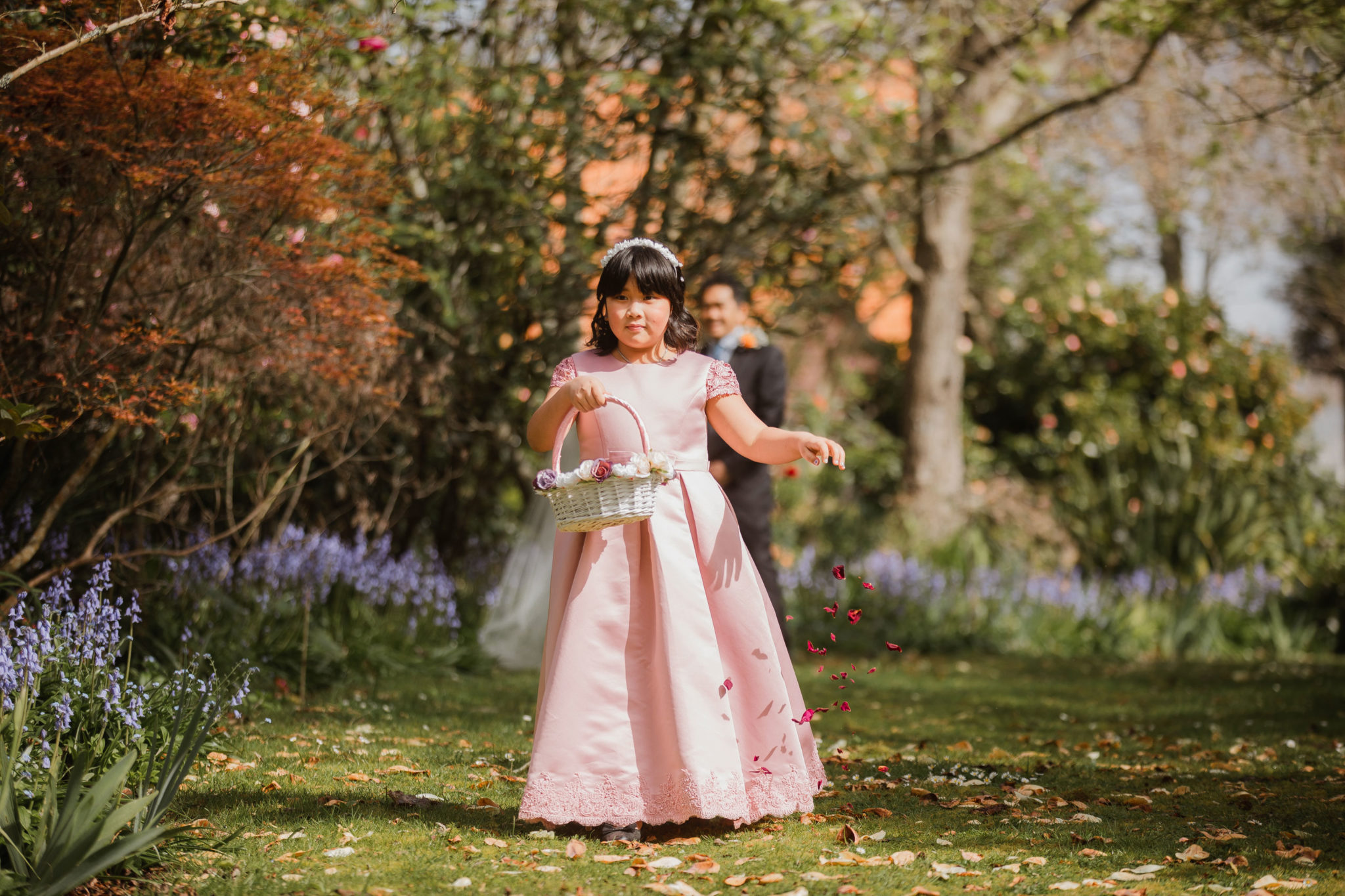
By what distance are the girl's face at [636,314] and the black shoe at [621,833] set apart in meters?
1.36

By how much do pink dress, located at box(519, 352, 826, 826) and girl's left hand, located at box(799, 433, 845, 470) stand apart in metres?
0.32

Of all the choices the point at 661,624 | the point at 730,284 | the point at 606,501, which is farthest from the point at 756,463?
the point at 606,501

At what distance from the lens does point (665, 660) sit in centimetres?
338

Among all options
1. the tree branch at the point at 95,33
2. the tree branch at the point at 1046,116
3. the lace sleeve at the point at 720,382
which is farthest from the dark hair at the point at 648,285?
the tree branch at the point at 1046,116

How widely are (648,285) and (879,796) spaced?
1.86 m

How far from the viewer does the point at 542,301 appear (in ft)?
22.9

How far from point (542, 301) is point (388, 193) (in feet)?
6.07

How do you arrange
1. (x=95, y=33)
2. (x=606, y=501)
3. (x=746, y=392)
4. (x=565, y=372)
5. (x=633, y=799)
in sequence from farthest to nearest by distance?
(x=746, y=392) → (x=565, y=372) → (x=633, y=799) → (x=606, y=501) → (x=95, y=33)

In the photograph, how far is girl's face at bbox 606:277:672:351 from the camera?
141 inches

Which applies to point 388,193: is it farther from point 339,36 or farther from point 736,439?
point 736,439

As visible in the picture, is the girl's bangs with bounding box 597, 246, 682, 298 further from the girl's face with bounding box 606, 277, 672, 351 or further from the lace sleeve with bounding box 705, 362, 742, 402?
the lace sleeve with bounding box 705, 362, 742, 402

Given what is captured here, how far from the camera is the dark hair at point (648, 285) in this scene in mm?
3555

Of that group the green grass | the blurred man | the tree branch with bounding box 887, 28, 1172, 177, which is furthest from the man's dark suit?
the tree branch with bounding box 887, 28, 1172, 177

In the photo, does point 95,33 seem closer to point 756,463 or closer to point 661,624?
point 661,624
